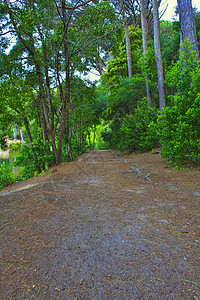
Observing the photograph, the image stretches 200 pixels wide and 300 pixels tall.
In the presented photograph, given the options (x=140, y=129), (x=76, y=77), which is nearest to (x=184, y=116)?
(x=140, y=129)

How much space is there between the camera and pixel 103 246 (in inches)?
75.2

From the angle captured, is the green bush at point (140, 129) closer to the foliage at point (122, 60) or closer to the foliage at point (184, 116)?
the foliage at point (184, 116)

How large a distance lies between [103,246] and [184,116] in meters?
3.79

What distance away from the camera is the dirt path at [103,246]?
140 centimetres

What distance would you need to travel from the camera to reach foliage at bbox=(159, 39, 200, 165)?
4508 millimetres

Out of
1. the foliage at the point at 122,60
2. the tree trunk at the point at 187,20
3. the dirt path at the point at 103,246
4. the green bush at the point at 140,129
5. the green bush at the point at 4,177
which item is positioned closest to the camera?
the dirt path at the point at 103,246

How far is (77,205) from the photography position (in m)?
3.12

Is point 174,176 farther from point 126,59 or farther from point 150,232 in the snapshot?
point 126,59

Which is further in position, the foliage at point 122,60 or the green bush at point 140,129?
the foliage at point 122,60

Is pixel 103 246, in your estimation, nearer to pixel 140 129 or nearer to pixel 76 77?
pixel 140 129

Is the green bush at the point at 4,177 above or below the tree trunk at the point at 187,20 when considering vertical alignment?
below

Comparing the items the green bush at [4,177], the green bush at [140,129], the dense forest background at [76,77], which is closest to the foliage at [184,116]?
the dense forest background at [76,77]

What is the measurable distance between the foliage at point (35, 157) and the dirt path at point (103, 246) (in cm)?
479

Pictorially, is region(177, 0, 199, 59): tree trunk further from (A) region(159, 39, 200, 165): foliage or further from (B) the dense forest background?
(A) region(159, 39, 200, 165): foliage
